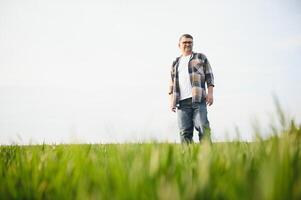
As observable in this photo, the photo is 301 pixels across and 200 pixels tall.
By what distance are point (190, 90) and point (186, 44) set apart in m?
0.94

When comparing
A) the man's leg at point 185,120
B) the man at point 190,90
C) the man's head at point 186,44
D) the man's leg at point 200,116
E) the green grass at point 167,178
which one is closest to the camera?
the green grass at point 167,178

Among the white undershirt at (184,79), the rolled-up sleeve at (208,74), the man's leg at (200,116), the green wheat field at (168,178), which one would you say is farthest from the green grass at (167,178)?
the rolled-up sleeve at (208,74)

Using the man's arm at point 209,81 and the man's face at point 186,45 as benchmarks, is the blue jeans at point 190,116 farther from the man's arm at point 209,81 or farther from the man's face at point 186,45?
the man's face at point 186,45

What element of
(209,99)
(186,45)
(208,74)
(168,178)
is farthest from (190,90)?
(168,178)

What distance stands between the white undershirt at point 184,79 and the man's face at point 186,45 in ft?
0.43

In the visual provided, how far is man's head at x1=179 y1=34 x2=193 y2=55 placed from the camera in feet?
22.8

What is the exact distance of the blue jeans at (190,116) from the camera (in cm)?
663

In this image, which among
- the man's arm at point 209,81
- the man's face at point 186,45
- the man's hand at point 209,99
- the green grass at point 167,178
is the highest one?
the man's face at point 186,45

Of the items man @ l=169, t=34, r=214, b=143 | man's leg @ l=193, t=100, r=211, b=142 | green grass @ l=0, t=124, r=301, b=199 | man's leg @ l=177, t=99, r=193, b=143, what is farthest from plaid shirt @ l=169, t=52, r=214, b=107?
green grass @ l=0, t=124, r=301, b=199

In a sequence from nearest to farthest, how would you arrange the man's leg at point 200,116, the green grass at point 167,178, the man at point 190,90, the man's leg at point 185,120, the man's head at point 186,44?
the green grass at point 167,178 → the man's leg at point 200,116 → the man at point 190,90 → the man's leg at point 185,120 → the man's head at point 186,44

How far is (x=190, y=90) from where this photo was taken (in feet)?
22.6

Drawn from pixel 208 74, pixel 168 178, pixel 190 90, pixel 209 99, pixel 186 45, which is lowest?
pixel 168 178

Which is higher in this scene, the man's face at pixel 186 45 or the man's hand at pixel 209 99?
the man's face at pixel 186 45

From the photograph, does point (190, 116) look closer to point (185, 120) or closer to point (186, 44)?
point (185, 120)
